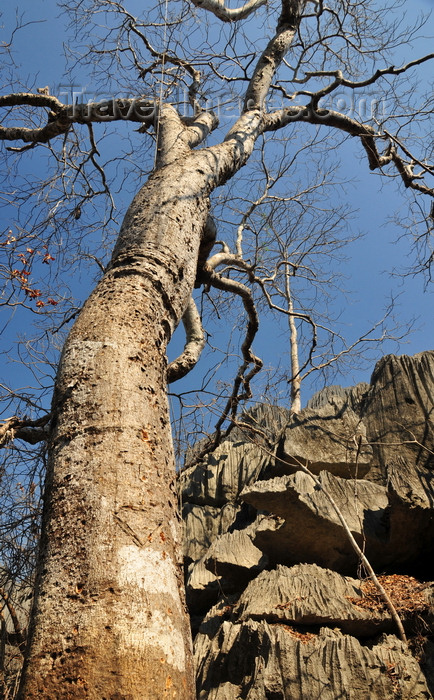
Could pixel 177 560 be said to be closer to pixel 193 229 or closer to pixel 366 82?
pixel 193 229

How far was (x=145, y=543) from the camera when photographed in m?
1.18

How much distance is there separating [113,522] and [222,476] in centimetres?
622

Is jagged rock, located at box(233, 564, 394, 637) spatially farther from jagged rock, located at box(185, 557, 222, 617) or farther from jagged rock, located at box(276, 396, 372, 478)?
jagged rock, located at box(276, 396, 372, 478)

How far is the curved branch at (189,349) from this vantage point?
4.00 meters

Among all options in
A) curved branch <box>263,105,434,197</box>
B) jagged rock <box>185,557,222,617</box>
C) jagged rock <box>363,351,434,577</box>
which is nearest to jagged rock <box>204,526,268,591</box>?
jagged rock <box>185,557,222,617</box>

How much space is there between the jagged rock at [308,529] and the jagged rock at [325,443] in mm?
687

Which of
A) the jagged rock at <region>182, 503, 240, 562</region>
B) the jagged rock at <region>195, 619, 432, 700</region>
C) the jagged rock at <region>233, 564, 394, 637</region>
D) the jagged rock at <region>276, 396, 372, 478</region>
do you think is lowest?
the jagged rock at <region>195, 619, 432, 700</region>

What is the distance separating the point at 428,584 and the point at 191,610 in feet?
8.29

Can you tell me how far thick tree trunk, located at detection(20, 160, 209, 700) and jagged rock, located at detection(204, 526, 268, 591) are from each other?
3723 millimetres

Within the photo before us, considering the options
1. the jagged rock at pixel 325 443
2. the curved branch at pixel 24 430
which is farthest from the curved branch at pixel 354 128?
the curved branch at pixel 24 430

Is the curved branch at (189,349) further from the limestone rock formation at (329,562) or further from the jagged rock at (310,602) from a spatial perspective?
the jagged rock at (310,602)

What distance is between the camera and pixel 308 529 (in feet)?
14.6

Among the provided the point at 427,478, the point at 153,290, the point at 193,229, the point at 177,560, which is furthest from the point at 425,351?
the point at 177,560

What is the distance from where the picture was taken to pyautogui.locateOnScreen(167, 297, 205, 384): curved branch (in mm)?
3996
